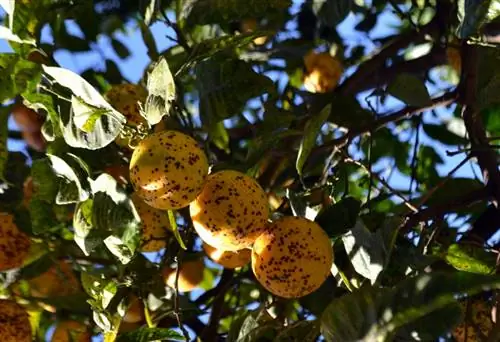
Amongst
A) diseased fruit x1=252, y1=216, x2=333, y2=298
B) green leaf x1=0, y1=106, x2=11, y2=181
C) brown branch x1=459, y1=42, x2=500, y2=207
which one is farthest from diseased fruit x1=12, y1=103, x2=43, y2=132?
brown branch x1=459, y1=42, x2=500, y2=207

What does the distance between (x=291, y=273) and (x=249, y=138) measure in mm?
709

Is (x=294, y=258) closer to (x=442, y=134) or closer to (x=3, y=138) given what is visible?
(x=3, y=138)

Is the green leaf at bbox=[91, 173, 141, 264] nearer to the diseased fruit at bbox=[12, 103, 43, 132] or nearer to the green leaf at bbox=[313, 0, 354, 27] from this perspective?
the diseased fruit at bbox=[12, 103, 43, 132]

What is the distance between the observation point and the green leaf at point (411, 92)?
3.89ft

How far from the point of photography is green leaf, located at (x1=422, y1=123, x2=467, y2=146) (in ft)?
5.12

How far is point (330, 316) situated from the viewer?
2.74 ft

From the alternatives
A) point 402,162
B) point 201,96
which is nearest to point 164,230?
point 201,96

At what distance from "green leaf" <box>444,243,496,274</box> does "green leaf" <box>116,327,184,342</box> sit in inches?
14.1

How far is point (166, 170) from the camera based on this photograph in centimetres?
93

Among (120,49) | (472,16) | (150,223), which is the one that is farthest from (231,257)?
(120,49)

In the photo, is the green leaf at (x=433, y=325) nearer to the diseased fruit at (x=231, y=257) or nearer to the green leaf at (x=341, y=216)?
the green leaf at (x=341, y=216)

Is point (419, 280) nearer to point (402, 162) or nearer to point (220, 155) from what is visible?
point (220, 155)

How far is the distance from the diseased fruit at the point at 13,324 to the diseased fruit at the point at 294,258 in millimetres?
321

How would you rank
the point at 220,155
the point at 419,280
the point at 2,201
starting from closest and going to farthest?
the point at 419,280 < the point at 2,201 < the point at 220,155
